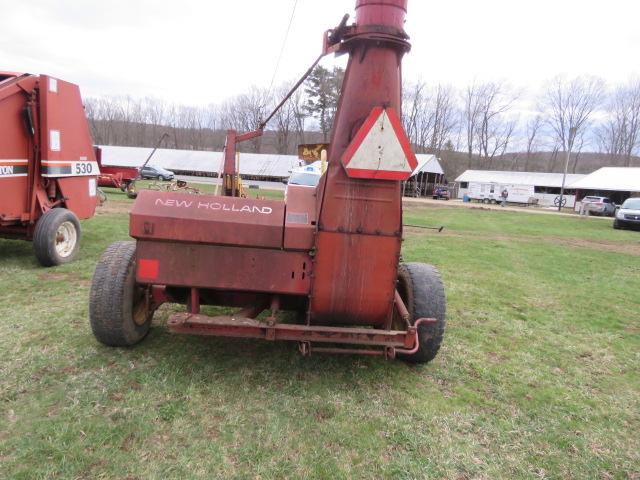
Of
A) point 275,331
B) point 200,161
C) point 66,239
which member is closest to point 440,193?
point 200,161

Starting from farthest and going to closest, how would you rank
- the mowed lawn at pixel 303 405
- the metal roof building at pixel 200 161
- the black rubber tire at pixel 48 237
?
the metal roof building at pixel 200 161 < the black rubber tire at pixel 48 237 < the mowed lawn at pixel 303 405

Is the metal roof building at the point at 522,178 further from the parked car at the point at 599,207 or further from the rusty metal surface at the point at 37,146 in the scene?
the rusty metal surface at the point at 37,146

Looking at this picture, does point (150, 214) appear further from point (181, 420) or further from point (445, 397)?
point (445, 397)

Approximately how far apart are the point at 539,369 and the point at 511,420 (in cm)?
117

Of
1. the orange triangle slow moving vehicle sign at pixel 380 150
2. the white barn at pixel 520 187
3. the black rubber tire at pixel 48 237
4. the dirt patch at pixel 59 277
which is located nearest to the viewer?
the orange triangle slow moving vehicle sign at pixel 380 150

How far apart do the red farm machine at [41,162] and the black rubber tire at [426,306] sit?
5.45 metres

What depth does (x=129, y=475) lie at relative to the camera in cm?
226

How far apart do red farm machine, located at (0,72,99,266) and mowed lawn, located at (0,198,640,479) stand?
1507 mm

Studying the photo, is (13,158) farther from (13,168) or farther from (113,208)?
(113,208)

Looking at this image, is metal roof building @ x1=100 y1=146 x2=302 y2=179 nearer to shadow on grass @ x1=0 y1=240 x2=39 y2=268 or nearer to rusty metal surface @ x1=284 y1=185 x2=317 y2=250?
shadow on grass @ x1=0 y1=240 x2=39 y2=268

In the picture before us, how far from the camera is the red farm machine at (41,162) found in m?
5.98

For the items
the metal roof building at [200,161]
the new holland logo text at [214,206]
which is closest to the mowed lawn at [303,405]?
the new holland logo text at [214,206]

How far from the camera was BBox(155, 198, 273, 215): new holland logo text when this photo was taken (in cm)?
316

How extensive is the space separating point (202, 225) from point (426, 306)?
1.93 metres
